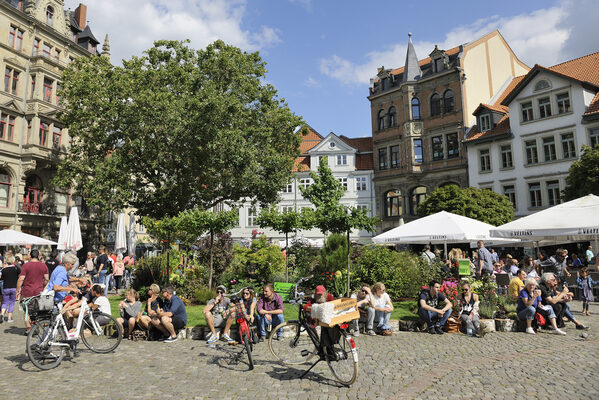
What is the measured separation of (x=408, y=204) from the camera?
37812 mm

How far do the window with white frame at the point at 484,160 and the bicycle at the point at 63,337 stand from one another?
3121cm

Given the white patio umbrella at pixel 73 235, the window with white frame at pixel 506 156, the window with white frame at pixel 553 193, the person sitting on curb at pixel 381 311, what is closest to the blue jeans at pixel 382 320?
the person sitting on curb at pixel 381 311

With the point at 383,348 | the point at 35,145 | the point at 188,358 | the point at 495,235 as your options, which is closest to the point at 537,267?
the point at 495,235

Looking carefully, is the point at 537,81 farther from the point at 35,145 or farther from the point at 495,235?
the point at 35,145

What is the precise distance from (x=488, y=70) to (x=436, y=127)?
736cm

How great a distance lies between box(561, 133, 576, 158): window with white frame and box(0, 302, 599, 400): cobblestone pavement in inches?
920

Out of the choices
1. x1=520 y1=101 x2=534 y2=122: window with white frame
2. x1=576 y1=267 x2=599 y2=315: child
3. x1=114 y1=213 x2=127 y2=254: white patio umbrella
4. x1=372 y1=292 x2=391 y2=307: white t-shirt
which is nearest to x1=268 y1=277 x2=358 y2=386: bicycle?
x1=372 y1=292 x2=391 y2=307: white t-shirt

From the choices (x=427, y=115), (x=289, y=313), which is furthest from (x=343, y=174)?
(x=289, y=313)

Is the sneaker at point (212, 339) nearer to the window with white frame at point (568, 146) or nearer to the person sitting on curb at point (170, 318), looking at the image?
the person sitting on curb at point (170, 318)

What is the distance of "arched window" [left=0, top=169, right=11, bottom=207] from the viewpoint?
28328 millimetres

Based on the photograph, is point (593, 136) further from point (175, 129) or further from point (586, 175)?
point (175, 129)

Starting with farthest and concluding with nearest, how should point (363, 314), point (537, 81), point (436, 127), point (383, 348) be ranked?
1. point (436, 127)
2. point (537, 81)
3. point (363, 314)
4. point (383, 348)

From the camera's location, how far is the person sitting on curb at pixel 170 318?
9297 mm

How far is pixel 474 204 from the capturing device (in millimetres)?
27031
